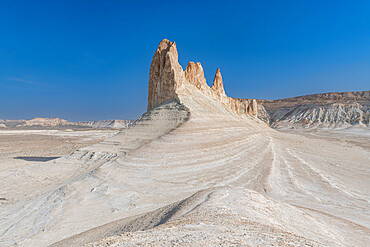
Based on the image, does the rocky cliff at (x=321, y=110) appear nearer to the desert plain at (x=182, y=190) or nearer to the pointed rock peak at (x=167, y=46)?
the desert plain at (x=182, y=190)

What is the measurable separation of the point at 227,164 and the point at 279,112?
299 feet

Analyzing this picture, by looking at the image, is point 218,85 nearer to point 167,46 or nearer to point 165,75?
point 167,46

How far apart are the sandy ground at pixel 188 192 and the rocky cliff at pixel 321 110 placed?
63.6 meters

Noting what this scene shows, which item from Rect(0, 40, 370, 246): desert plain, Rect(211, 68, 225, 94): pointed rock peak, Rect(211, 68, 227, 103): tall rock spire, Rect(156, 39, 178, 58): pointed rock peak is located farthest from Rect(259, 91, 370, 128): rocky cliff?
Rect(156, 39, 178, 58): pointed rock peak

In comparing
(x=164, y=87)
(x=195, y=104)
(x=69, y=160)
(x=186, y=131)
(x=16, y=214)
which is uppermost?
(x=164, y=87)

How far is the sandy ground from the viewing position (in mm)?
4211

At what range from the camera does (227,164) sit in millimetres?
11938

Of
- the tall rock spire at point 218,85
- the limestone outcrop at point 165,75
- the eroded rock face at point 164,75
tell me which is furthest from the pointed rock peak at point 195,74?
the tall rock spire at point 218,85

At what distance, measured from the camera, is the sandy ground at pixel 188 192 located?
13.8 ft

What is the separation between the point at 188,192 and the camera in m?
8.86

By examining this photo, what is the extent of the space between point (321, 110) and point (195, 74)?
72.1 meters

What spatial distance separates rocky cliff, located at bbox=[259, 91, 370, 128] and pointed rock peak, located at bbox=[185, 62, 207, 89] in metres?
58.0

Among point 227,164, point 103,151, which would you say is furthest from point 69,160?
point 227,164

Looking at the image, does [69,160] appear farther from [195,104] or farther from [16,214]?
[195,104]
